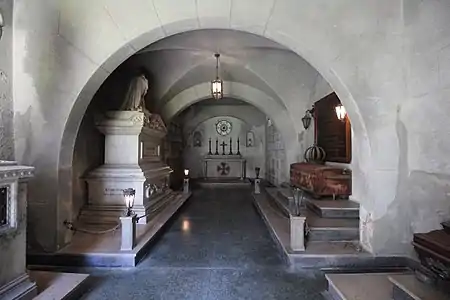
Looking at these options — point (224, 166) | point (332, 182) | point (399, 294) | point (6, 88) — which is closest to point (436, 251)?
point (399, 294)

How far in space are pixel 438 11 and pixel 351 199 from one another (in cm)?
308

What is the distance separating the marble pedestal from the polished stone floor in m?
0.58

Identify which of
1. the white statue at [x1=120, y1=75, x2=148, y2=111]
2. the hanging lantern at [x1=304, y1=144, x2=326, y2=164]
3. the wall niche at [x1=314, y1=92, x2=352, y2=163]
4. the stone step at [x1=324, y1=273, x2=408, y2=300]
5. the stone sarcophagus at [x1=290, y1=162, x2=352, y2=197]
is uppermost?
the white statue at [x1=120, y1=75, x2=148, y2=111]

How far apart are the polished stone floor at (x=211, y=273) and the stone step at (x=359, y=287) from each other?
0.15m

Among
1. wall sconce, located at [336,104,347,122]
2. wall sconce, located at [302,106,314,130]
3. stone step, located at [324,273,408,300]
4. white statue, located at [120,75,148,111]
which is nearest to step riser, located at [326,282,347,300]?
stone step, located at [324,273,408,300]

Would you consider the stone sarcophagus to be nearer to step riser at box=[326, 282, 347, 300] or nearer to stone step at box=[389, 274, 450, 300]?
step riser at box=[326, 282, 347, 300]

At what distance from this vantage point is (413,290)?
2436mm

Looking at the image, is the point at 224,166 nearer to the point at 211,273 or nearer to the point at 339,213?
the point at 339,213

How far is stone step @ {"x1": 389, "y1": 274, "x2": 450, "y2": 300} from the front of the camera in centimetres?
233

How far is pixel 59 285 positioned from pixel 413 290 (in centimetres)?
262

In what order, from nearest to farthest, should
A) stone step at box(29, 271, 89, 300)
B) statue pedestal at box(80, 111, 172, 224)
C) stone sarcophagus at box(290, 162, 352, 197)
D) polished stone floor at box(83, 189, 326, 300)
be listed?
stone step at box(29, 271, 89, 300), polished stone floor at box(83, 189, 326, 300), statue pedestal at box(80, 111, 172, 224), stone sarcophagus at box(290, 162, 352, 197)

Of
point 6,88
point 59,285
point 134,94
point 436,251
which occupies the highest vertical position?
point 134,94

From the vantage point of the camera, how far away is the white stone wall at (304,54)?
364 cm

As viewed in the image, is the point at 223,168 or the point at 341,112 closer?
the point at 341,112
